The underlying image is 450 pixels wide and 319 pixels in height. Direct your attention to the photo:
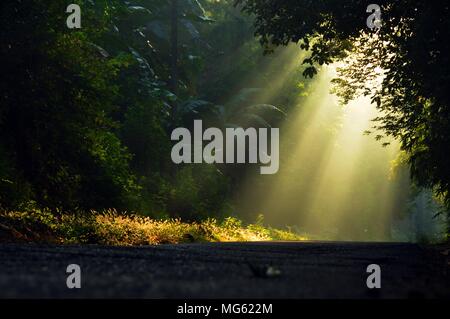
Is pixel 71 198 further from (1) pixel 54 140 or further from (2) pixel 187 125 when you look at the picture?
(2) pixel 187 125

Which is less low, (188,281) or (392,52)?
(392,52)

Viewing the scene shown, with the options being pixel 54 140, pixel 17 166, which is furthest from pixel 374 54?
pixel 17 166

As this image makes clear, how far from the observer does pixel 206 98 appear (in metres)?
48.9

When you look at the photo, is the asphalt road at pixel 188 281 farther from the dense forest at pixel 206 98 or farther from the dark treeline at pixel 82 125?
the dark treeline at pixel 82 125

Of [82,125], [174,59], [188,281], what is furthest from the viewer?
[174,59]

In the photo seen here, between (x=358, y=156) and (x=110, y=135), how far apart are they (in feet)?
190

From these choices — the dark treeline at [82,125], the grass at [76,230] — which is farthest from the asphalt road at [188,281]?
the dark treeline at [82,125]

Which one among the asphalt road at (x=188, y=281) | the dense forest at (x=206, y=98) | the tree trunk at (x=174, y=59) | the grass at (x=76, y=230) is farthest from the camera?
the tree trunk at (x=174, y=59)

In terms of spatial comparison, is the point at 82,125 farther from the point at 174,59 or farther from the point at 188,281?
the point at 174,59

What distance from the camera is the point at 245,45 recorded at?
57625 millimetres

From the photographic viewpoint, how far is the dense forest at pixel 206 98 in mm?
14688

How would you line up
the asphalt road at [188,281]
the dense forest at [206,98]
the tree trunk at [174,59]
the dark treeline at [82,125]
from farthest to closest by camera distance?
1. the tree trunk at [174,59]
2. the dark treeline at [82,125]
3. the dense forest at [206,98]
4. the asphalt road at [188,281]

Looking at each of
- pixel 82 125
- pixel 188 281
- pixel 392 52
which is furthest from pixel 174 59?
pixel 188 281

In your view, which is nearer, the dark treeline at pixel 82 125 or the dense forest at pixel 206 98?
the dense forest at pixel 206 98
